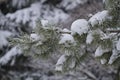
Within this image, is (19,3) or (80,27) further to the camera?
(19,3)

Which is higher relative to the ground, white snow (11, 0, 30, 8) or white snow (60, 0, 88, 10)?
white snow (11, 0, 30, 8)

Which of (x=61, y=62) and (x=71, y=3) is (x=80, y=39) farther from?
(x=71, y=3)

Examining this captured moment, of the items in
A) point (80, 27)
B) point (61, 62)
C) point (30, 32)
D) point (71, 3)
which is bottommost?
point (61, 62)

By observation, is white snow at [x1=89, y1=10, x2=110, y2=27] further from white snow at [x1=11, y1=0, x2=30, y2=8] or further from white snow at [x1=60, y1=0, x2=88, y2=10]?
white snow at [x1=11, y1=0, x2=30, y2=8]

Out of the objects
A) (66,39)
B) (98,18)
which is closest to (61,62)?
(66,39)

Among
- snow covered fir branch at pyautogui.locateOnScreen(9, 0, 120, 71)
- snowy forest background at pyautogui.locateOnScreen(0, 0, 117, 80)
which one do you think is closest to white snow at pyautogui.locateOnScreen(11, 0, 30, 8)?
snowy forest background at pyautogui.locateOnScreen(0, 0, 117, 80)

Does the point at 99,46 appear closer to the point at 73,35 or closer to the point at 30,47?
the point at 73,35
